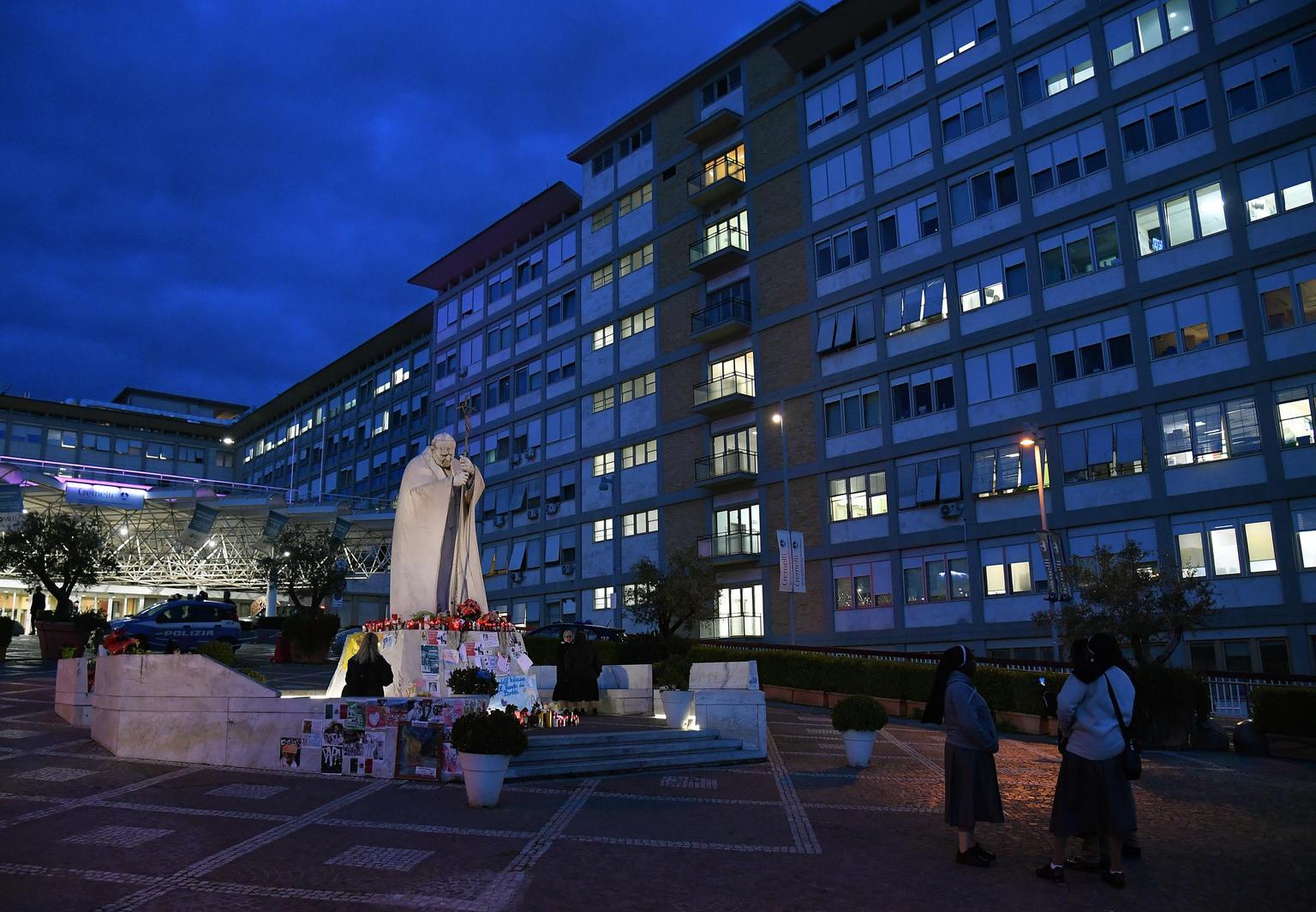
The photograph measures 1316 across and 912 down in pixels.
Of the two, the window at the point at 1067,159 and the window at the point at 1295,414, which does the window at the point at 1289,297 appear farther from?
the window at the point at 1067,159

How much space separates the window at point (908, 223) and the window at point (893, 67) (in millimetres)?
5092

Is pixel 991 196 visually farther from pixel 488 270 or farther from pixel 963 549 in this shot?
pixel 488 270

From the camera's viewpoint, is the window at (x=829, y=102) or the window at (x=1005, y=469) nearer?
the window at (x=1005, y=469)

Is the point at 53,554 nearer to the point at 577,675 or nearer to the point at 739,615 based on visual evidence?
the point at 739,615

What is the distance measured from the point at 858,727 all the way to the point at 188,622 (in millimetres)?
28847

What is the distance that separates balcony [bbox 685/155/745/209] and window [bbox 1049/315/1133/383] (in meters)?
17.0

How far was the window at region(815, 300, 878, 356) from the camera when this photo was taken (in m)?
37.1

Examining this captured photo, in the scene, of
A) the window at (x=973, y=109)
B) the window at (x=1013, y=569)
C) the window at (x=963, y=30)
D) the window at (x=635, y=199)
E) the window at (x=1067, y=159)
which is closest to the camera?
the window at (x=1013, y=569)

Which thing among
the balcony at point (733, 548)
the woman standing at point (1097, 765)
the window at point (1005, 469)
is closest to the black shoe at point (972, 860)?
the woman standing at point (1097, 765)

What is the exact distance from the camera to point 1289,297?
27031mm

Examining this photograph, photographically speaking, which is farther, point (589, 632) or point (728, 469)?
point (728, 469)

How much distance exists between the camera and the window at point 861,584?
35.3 metres

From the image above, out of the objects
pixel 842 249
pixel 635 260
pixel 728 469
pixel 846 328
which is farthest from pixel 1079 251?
pixel 635 260

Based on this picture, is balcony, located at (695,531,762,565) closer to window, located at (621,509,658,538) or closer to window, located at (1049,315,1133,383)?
window, located at (621,509,658,538)
